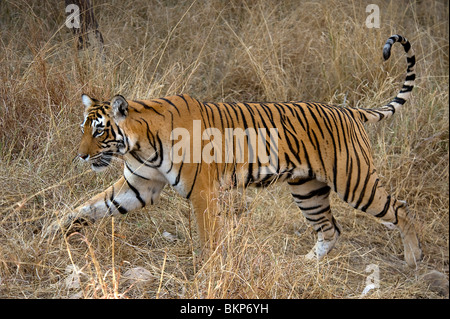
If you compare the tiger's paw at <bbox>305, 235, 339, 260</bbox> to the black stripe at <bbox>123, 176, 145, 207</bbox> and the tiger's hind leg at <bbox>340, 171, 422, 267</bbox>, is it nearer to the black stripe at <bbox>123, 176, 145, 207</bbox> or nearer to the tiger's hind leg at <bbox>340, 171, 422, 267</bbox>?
the tiger's hind leg at <bbox>340, 171, 422, 267</bbox>

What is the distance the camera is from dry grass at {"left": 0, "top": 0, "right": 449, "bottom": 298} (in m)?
3.92

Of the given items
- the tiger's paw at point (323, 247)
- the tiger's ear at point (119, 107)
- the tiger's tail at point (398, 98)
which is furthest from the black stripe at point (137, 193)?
the tiger's tail at point (398, 98)

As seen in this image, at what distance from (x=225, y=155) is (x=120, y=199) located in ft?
2.46

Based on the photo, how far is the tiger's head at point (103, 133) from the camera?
407 centimetres

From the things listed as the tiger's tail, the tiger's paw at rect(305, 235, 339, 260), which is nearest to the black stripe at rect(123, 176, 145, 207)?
the tiger's paw at rect(305, 235, 339, 260)

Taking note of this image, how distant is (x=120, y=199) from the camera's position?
440 cm

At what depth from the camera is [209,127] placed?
4328 millimetres

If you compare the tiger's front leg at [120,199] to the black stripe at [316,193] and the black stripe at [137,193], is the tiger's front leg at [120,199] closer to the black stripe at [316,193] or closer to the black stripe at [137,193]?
the black stripe at [137,193]

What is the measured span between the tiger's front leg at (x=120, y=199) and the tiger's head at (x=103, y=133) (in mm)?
310

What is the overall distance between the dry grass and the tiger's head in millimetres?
469

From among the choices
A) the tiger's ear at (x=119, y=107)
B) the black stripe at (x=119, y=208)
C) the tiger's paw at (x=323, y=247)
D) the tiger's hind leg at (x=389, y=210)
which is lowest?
the tiger's paw at (x=323, y=247)

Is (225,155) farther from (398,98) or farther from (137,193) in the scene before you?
(398,98)

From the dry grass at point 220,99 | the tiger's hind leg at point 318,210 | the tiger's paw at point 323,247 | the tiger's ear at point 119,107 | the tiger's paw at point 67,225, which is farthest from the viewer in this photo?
the tiger's paw at point 323,247
